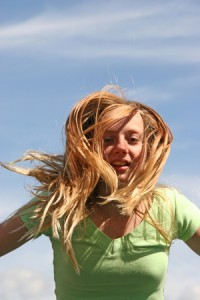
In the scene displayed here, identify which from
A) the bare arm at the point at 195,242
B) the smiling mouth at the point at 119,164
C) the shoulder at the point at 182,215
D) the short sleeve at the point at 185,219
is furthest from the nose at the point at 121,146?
the bare arm at the point at 195,242

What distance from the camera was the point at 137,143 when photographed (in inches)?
210

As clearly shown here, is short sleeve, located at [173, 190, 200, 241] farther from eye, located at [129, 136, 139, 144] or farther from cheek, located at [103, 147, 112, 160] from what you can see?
cheek, located at [103, 147, 112, 160]

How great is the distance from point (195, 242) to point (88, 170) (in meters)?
1.21

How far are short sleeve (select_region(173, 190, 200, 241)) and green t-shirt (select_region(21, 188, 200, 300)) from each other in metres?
0.04

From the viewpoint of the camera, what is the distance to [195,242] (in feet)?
18.0

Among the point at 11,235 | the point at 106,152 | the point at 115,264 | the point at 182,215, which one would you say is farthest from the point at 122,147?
the point at 11,235

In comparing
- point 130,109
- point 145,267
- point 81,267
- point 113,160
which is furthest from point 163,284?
point 130,109

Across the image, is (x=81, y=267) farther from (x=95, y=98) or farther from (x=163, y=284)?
(x=95, y=98)

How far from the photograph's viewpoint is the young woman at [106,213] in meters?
5.20

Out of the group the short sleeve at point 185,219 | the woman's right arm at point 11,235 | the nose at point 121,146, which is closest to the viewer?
the nose at point 121,146

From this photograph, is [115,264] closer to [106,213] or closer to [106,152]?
[106,213]

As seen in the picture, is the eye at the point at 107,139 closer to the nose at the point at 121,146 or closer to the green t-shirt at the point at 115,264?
the nose at the point at 121,146

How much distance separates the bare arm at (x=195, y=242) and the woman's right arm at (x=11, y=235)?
1492 millimetres

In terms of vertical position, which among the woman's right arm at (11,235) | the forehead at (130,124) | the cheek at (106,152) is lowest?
the woman's right arm at (11,235)
